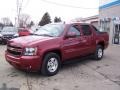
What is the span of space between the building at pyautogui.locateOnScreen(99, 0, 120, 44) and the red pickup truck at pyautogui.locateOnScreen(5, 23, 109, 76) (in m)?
10.1

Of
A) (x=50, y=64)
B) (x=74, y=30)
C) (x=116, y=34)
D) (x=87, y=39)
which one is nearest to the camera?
(x=50, y=64)

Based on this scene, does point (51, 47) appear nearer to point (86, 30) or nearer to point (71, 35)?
point (71, 35)

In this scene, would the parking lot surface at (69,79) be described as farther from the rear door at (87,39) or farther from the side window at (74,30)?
the side window at (74,30)

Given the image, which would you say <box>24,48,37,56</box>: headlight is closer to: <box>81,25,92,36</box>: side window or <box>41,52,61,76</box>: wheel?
<box>41,52,61,76</box>: wheel

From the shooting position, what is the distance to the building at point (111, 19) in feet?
62.0

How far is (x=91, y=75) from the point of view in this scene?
7.55 meters

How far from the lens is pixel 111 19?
65.3ft

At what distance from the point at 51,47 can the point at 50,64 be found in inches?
22.6

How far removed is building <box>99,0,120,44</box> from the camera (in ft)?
62.0

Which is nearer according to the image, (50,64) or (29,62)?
(29,62)

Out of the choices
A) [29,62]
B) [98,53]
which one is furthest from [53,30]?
[98,53]

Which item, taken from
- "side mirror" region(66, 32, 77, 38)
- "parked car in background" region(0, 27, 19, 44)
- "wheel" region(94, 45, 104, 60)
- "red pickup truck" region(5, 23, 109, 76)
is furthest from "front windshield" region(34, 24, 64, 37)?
"parked car in background" region(0, 27, 19, 44)

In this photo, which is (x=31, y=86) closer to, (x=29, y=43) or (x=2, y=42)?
(x=29, y=43)

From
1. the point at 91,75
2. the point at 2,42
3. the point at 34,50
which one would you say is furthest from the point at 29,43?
the point at 2,42
